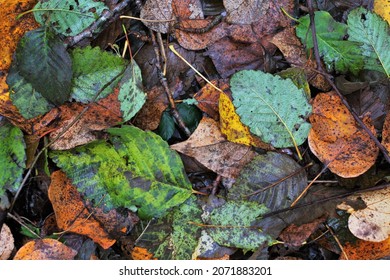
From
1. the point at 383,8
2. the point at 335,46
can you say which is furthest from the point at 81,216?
the point at 383,8

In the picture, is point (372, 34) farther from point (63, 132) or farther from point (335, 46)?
point (63, 132)

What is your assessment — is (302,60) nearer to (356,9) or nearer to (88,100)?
(356,9)

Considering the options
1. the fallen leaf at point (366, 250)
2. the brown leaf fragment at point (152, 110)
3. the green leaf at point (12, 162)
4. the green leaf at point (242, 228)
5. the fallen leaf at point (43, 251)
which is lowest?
the fallen leaf at point (366, 250)

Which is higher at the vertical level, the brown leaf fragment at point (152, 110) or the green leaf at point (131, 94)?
the green leaf at point (131, 94)

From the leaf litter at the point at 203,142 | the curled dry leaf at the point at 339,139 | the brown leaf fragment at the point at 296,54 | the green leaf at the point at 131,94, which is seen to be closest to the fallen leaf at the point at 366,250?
the leaf litter at the point at 203,142

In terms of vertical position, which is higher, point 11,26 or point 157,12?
point 11,26

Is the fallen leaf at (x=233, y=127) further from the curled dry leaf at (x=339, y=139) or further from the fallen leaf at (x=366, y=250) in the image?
the fallen leaf at (x=366, y=250)
